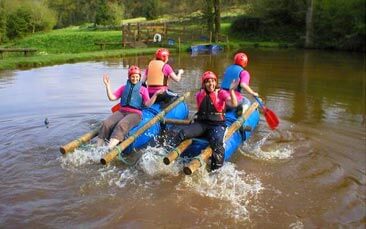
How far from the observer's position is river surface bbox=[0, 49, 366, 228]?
554 centimetres

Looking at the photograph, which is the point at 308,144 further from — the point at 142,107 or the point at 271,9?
the point at 271,9

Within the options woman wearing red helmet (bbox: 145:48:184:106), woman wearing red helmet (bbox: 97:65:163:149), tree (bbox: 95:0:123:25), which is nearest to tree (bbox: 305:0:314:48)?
tree (bbox: 95:0:123:25)

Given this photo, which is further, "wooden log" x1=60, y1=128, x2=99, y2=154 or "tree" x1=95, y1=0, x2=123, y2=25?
"tree" x1=95, y1=0, x2=123, y2=25

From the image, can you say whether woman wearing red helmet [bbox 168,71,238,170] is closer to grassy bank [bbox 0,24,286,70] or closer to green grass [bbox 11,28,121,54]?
grassy bank [bbox 0,24,286,70]

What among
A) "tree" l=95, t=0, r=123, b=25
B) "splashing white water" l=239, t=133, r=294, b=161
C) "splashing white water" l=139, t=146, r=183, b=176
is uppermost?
"tree" l=95, t=0, r=123, b=25

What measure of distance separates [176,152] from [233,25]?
119 feet

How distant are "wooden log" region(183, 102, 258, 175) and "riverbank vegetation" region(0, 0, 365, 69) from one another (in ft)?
53.2

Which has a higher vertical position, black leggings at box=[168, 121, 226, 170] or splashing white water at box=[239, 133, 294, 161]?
black leggings at box=[168, 121, 226, 170]

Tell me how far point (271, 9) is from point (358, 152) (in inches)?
1278

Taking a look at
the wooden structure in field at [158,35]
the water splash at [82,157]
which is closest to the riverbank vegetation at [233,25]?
the wooden structure in field at [158,35]

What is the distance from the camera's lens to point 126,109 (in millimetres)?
7977

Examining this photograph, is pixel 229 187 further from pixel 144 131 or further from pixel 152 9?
pixel 152 9

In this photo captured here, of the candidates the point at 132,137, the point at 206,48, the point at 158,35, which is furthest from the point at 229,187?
the point at 158,35

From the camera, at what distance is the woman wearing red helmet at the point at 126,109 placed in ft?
24.4
